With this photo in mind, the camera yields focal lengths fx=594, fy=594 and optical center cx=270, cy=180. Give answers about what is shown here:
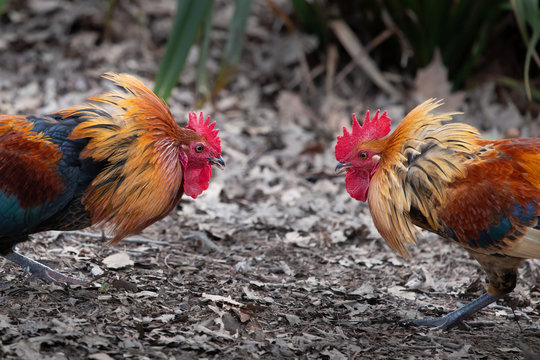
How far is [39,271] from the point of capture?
391 cm

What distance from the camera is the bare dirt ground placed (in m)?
3.38

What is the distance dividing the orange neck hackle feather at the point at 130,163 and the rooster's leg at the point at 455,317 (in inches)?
71.1

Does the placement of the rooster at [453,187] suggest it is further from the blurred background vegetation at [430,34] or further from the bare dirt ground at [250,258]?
the blurred background vegetation at [430,34]

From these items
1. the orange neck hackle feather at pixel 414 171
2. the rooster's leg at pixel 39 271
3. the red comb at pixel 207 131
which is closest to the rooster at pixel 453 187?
the orange neck hackle feather at pixel 414 171

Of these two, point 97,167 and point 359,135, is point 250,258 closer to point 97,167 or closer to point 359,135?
point 359,135

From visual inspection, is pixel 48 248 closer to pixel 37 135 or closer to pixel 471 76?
pixel 37 135

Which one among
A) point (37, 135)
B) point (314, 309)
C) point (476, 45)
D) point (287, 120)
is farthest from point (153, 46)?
point (314, 309)

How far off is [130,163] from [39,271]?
972mm

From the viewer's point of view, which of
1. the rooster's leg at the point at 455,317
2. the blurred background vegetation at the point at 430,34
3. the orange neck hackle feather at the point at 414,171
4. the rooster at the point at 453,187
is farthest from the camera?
the blurred background vegetation at the point at 430,34

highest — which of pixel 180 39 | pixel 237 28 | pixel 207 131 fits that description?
pixel 237 28

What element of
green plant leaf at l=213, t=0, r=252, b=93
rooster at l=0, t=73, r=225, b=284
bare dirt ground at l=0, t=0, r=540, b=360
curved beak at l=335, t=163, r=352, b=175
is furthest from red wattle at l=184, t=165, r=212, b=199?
green plant leaf at l=213, t=0, r=252, b=93

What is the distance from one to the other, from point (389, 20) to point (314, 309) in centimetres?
511

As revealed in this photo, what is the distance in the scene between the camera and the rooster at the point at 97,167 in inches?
139

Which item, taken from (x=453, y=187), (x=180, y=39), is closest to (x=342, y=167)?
(x=453, y=187)
